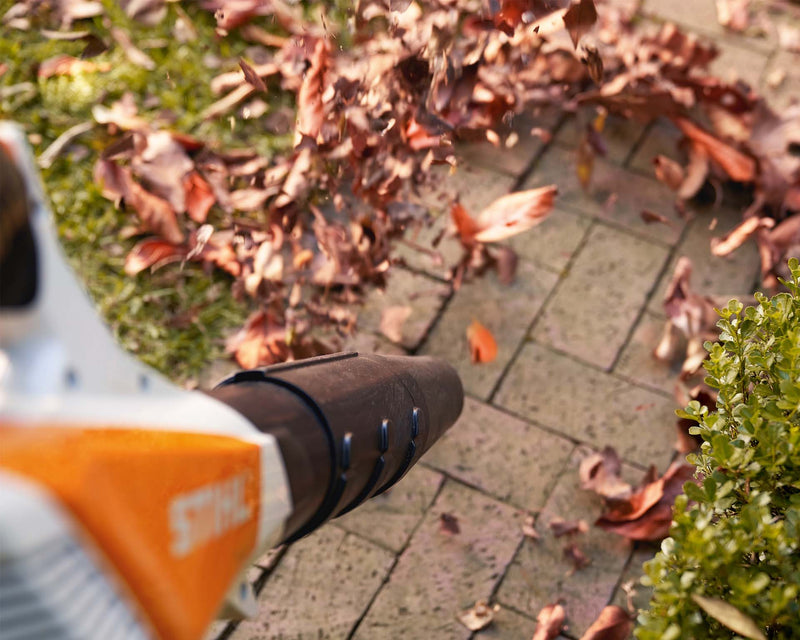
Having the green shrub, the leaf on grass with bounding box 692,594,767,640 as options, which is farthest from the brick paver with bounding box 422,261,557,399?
the leaf on grass with bounding box 692,594,767,640

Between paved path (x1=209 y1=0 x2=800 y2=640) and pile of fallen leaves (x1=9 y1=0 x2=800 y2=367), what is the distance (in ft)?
0.29

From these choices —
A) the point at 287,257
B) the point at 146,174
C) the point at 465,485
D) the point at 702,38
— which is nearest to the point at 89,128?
the point at 146,174

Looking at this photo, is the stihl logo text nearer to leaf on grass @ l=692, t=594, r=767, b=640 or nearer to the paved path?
leaf on grass @ l=692, t=594, r=767, b=640

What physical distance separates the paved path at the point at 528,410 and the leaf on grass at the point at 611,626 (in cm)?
5

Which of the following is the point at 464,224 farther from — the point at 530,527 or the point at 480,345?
the point at 530,527

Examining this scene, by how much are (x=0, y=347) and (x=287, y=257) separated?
162 cm

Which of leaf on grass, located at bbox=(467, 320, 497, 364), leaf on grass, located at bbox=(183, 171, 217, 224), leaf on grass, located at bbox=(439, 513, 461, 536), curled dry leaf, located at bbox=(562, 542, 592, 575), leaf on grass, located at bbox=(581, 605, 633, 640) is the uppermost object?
leaf on grass, located at bbox=(183, 171, 217, 224)

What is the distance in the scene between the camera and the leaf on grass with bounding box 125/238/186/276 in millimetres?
2465

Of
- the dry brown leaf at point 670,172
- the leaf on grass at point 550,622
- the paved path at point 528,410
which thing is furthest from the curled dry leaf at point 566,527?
the dry brown leaf at point 670,172

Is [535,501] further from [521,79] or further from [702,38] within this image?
[702,38]

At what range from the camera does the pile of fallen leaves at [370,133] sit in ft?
7.35

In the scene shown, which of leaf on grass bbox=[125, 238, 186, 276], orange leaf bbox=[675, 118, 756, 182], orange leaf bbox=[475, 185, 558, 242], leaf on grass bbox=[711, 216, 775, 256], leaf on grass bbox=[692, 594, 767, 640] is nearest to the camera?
leaf on grass bbox=[692, 594, 767, 640]

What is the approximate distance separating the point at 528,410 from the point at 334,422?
1083 millimetres

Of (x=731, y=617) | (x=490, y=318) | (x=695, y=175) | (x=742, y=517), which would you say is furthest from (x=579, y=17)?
(x=731, y=617)
